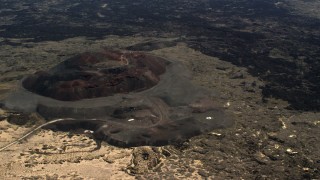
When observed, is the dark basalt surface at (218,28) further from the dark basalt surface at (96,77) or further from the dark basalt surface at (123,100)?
the dark basalt surface at (96,77)

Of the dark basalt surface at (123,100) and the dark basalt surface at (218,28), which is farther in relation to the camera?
the dark basalt surface at (218,28)

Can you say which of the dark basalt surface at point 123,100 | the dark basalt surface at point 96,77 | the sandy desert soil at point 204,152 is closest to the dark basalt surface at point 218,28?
the sandy desert soil at point 204,152

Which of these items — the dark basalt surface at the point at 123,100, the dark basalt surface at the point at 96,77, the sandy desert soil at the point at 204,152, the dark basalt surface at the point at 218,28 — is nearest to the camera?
the sandy desert soil at the point at 204,152

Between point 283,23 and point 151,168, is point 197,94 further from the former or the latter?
point 283,23

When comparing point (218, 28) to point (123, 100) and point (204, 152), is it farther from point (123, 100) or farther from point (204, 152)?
point (204, 152)

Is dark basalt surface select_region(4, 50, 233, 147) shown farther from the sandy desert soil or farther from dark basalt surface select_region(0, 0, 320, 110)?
dark basalt surface select_region(0, 0, 320, 110)

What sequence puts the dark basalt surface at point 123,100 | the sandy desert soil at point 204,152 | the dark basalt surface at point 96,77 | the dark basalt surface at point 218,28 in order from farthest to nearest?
the dark basalt surface at point 218,28, the dark basalt surface at point 96,77, the dark basalt surface at point 123,100, the sandy desert soil at point 204,152

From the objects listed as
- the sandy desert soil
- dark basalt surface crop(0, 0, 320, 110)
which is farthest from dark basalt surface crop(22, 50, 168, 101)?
dark basalt surface crop(0, 0, 320, 110)
